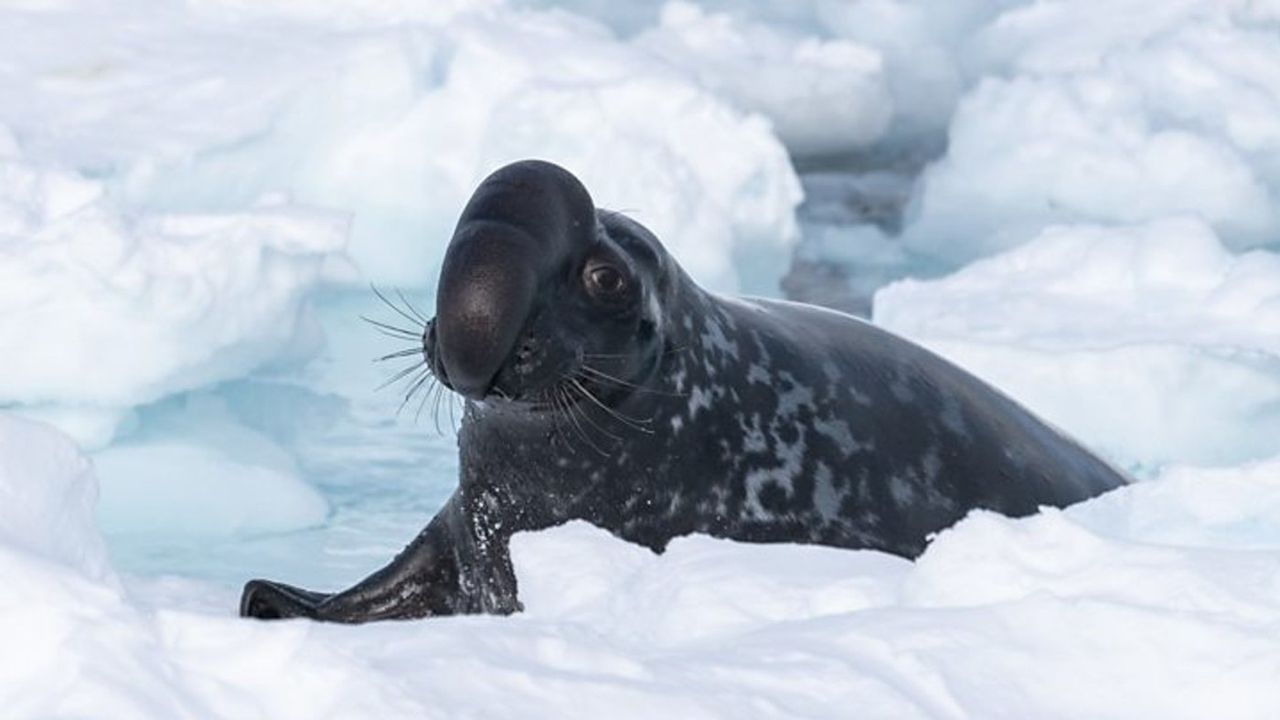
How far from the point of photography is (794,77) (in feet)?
36.3

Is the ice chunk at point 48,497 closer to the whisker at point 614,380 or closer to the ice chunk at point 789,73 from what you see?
the whisker at point 614,380

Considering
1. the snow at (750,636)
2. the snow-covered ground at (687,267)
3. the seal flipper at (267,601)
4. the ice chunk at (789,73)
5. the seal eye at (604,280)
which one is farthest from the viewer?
the ice chunk at (789,73)

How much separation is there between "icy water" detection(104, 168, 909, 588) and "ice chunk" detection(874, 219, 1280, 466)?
1.29 m

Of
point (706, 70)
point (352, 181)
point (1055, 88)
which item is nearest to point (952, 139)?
point (1055, 88)

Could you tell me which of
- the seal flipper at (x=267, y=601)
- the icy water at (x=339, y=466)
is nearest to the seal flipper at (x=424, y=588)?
the seal flipper at (x=267, y=601)

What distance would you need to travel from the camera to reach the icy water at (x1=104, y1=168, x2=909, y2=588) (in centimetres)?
572

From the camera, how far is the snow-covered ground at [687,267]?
7.23ft

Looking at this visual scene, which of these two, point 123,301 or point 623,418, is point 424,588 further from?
point 123,301

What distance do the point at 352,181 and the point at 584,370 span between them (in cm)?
465

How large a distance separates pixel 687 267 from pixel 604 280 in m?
4.64

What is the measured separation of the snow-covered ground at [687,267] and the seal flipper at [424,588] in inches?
→ 9.0

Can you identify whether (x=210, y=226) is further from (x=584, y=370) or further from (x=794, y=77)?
(x=794, y=77)

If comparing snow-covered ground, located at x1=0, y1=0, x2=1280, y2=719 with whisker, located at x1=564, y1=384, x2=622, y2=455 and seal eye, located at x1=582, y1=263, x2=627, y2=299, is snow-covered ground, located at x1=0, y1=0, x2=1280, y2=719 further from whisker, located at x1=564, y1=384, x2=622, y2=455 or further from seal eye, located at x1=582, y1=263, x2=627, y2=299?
seal eye, located at x1=582, y1=263, x2=627, y2=299


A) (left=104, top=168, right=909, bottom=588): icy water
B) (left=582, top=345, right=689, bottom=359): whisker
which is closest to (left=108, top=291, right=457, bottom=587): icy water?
(left=104, top=168, right=909, bottom=588): icy water
